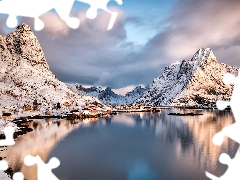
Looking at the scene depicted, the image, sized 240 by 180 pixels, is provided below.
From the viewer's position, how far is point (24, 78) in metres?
166

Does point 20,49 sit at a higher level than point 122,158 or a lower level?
higher

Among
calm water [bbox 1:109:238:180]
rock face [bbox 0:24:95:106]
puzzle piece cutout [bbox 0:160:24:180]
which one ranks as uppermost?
rock face [bbox 0:24:95:106]

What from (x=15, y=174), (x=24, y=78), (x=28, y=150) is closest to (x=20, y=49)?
(x=24, y=78)

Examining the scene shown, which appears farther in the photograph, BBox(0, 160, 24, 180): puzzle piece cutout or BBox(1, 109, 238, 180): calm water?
BBox(1, 109, 238, 180): calm water

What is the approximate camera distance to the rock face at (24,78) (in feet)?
470

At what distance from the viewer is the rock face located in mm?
143375

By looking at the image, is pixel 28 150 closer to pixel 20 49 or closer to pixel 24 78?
pixel 24 78

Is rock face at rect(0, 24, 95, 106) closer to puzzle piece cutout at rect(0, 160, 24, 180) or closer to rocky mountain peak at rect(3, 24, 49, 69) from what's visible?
rocky mountain peak at rect(3, 24, 49, 69)

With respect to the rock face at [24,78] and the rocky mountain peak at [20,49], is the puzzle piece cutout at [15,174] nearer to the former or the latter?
the rock face at [24,78]

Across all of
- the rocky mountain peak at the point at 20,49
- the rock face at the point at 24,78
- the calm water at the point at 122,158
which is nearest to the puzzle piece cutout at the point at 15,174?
the calm water at the point at 122,158

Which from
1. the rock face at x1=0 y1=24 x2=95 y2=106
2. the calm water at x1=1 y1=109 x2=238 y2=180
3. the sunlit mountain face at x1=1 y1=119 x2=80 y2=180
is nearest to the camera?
the calm water at x1=1 y1=109 x2=238 y2=180

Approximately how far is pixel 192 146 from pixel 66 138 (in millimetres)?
24779

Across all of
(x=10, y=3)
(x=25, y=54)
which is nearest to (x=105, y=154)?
(x=10, y=3)

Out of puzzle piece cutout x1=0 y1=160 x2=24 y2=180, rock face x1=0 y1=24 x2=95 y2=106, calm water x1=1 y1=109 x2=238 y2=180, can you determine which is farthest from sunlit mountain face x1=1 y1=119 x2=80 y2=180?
rock face x1=0 y1=24 x2=95 y2=106
